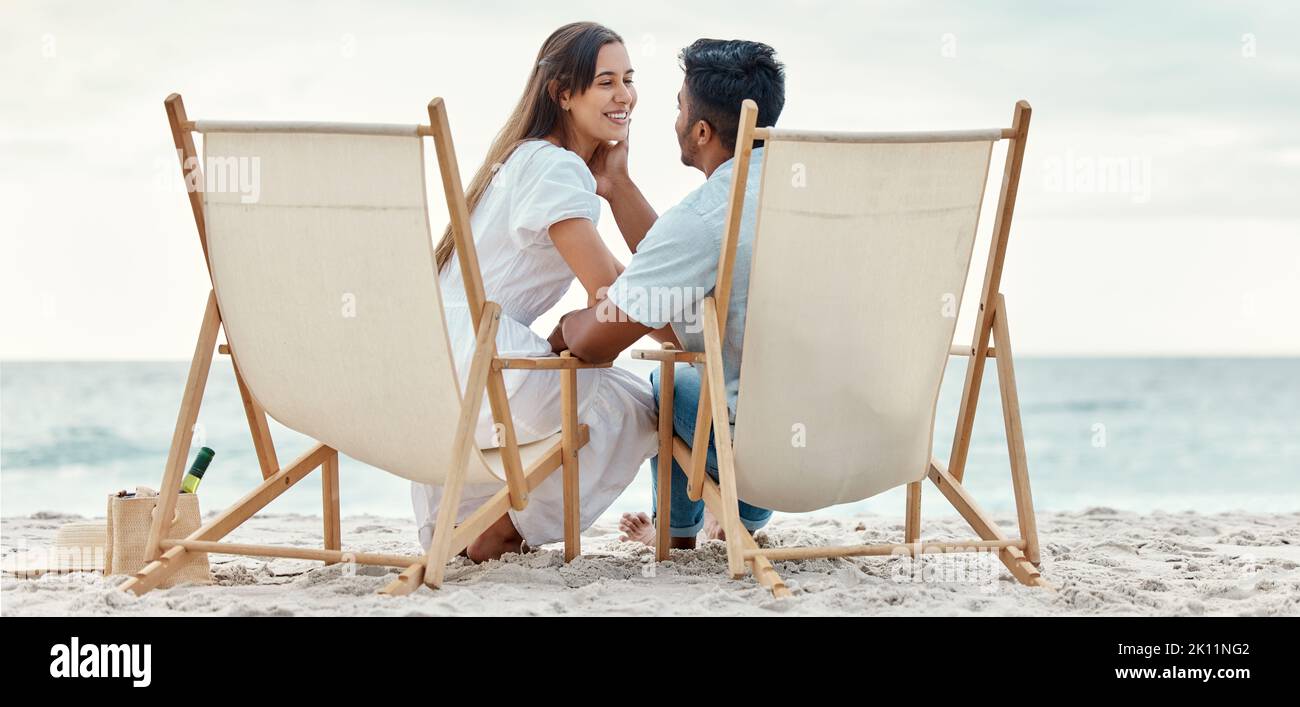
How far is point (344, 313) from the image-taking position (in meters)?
2.43

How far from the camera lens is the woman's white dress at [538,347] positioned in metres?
2.90

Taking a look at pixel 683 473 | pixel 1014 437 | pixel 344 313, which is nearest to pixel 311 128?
pixel 344 313

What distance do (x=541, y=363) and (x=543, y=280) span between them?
513 millimetres

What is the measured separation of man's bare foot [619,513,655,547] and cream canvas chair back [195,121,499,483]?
3.21 ft

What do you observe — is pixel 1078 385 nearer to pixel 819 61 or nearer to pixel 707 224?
pixel 819 61

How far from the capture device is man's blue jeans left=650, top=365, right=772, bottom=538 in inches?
116

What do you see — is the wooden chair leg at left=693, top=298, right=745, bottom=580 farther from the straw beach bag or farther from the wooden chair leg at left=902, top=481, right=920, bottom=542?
the straw beach bag

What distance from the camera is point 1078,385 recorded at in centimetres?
1530

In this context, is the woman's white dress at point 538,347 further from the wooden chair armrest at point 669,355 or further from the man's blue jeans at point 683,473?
the wooden chair armrest at point 669,355

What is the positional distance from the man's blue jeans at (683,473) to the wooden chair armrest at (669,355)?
288 mm
